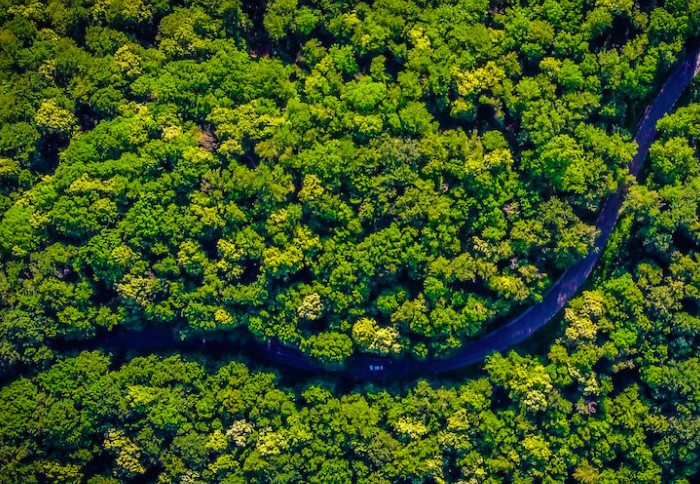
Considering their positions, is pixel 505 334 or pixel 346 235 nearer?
pixel 346 235

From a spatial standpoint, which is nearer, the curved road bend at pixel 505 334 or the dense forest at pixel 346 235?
the dense forest at pixel 346 235

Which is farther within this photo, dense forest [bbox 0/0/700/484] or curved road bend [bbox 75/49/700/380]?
curved road bend [bbox 75/49/700/380]

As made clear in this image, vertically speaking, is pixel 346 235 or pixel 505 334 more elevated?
pixel 346 235

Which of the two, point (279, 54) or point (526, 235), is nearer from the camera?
point (526, 235)

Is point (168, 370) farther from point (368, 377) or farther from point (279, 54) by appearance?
point (279, 54)

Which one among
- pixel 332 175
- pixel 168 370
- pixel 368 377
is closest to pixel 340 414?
pixel 368 377
